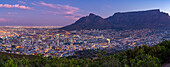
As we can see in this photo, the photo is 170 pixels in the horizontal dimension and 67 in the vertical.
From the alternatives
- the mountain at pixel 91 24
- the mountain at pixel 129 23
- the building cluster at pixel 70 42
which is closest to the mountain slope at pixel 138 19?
the mountain at pixel 129 23

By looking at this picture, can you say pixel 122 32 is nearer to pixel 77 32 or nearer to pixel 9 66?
pixel 77 32

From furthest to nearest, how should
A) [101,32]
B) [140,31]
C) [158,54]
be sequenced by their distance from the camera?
[101,32] < [140,31] < [158,54]

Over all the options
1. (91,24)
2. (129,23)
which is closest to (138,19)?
(129,23)

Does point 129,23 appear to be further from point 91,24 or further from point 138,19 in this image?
point 91,24

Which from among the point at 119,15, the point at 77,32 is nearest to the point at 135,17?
the point at 119,15

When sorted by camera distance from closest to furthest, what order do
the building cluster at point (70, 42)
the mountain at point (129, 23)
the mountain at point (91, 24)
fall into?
the building cluster at point (70, 42)
the mountain at point (129, 23)
the mountain at point (91, 24)

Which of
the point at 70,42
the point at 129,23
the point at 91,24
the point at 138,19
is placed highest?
the point at 138,19

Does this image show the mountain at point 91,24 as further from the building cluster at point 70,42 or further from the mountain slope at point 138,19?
the mountain slope at point 138,19

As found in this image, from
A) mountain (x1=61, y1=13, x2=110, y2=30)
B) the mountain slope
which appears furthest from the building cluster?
the mountain slope

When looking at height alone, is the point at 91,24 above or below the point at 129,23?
below

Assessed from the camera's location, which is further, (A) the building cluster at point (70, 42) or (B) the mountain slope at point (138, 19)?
(B) the mountain slope at point (138, 19)

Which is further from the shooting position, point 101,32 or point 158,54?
point 101,32
